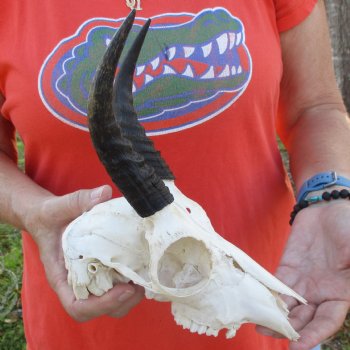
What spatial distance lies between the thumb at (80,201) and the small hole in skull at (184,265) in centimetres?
22

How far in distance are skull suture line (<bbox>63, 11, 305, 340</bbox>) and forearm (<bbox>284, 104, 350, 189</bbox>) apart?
0.55 meters

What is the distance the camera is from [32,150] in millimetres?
1558

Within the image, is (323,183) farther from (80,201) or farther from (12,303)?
(12,303)

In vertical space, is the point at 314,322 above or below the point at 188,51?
below

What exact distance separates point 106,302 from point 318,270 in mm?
682

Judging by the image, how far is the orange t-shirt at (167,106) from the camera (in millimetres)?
1424

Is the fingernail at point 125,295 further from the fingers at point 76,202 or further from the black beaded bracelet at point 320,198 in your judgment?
the black beaded bracelet at point 320,198

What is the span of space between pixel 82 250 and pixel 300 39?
101 cm

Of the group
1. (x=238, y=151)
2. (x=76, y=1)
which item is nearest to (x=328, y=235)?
(x=238, y=151)

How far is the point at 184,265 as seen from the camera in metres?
1.37

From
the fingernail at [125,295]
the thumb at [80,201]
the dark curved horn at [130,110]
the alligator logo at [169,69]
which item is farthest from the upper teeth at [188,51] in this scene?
the fingernail at [125,295]

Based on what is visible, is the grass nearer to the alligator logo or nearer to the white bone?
the white bone

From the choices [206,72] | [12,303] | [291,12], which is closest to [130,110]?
[206,72]

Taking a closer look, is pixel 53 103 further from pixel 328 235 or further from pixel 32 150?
pixel 328 235
